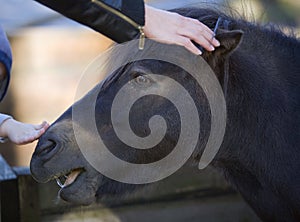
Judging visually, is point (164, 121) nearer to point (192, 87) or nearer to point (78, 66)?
point (192, 87)

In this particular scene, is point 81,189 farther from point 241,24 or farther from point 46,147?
point 241,24

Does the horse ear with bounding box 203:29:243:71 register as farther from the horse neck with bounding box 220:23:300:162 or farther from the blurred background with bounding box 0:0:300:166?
the blurred background with bounding box 0:0:300:166

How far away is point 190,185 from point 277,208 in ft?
3.19

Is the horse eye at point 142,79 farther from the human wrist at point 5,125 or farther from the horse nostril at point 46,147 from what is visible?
the human wrist at point 5,125

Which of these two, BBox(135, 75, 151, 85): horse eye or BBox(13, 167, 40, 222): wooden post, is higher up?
BBox(135, 75, 151, 85): horse eye

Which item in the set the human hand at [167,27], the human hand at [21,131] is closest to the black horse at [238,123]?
the human hand at [21,131]

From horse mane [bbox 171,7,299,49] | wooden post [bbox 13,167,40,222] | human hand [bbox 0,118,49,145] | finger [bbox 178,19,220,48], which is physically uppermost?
finger [bbox 178,19,220,48]

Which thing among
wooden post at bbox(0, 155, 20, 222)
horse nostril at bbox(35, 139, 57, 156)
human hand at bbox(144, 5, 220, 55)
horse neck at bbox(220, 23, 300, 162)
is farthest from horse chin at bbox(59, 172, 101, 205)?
wooden post at bbox(0, 155, 20, 222)

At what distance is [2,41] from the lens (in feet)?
8.95

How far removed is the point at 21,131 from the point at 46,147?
284 mm

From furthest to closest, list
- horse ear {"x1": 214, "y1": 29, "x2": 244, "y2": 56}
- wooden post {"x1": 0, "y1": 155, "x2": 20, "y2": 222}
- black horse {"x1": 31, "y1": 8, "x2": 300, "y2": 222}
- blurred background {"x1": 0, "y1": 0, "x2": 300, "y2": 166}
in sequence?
blurred background {"x1": 0, "y1": 0, "x2": 300, "y2": 166}, wooden post {"x1": 0, "y1": 155, "x2": 20, "y2": 222}, black horse {"x1": 31, "y1": 8, "x2": 300, "y2": 222}, horse ear {"x1": 214, "y1": 29, "x2": 244, "y2": 56}

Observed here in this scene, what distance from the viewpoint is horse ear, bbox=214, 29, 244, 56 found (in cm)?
234

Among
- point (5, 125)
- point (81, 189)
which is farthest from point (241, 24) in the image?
point (5, 125)

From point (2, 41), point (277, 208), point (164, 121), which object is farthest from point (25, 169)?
point (277, 208)
